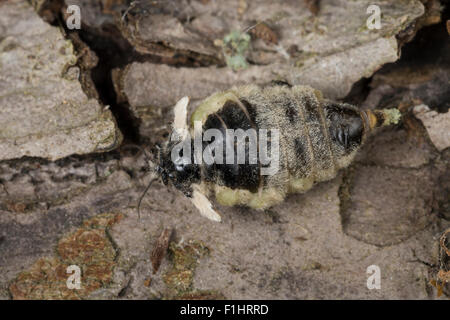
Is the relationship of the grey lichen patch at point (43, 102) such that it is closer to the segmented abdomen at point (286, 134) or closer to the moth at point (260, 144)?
the moth at point (260, 144)

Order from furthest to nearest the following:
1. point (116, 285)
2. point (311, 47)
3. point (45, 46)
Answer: point (311, 47) < point (45, 46) < point (116, 285)

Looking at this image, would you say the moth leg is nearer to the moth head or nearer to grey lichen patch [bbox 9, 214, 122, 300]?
the moth head

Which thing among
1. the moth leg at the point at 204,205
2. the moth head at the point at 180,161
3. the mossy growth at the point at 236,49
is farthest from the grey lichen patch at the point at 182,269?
the mossy growth at the point at 236,49

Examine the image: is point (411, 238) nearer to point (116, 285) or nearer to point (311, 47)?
point (311, 47)

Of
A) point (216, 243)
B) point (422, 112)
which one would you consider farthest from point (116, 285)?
point (422, 112)

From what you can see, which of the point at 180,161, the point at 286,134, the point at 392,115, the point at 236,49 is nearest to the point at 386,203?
the point at 392,115

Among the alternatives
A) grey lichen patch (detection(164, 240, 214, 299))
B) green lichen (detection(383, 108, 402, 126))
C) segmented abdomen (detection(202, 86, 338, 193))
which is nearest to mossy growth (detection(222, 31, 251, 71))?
segmented abdomen (detection(202, 86, 338, 193))

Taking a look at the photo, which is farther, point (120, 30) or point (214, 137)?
point (120, 30)
